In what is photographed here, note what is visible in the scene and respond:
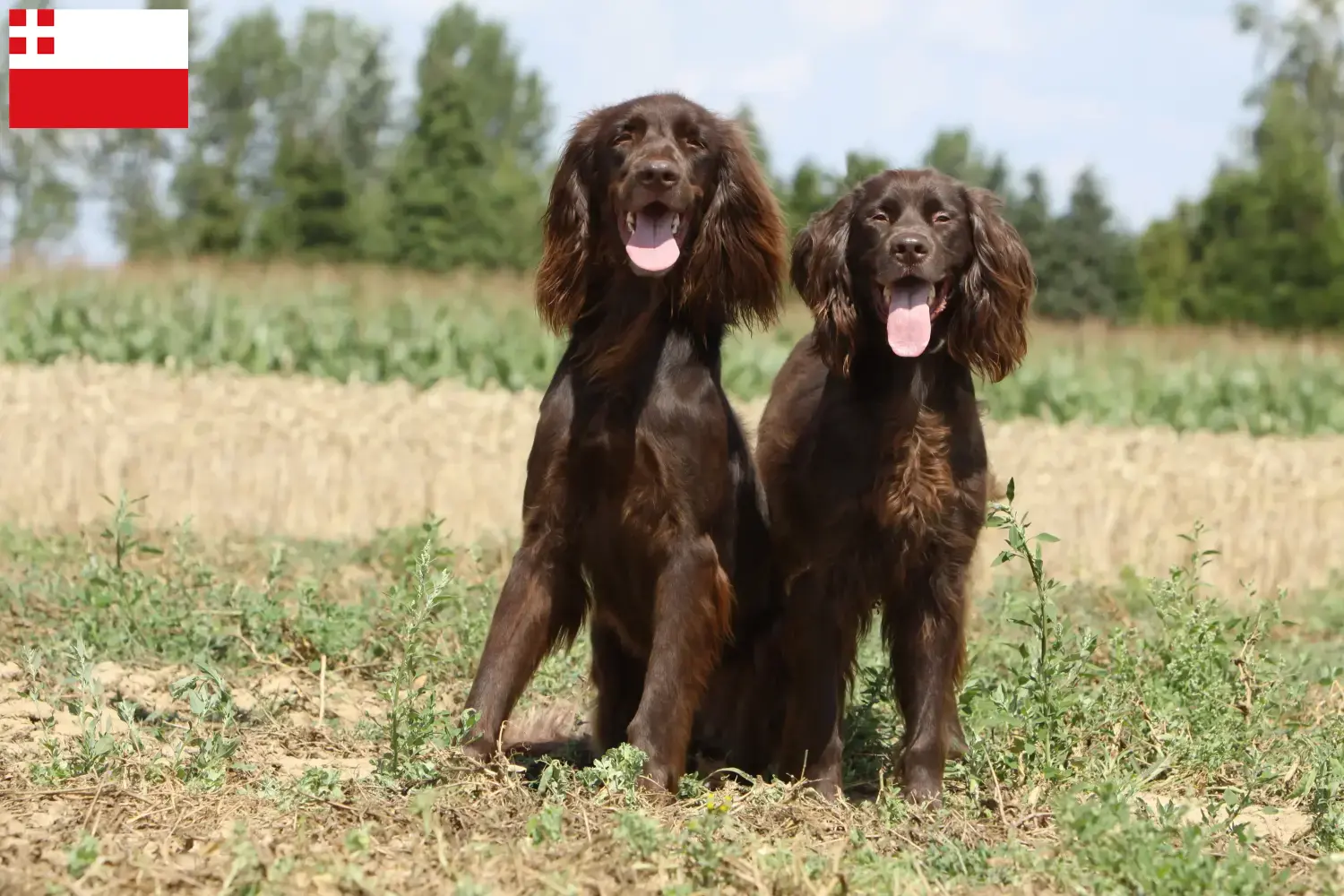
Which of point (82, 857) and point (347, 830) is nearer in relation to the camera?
point (82, 857)

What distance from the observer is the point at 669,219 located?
4.09 meters

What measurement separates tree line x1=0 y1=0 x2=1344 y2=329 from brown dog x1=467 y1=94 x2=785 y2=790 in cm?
1719

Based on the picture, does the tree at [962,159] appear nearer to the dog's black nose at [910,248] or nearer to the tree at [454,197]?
the tree at [454,197]

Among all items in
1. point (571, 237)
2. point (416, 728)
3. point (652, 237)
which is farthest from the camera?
point (571, 237)

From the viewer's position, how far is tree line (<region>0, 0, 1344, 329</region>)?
34.3 meters

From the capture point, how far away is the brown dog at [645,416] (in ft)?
13.2

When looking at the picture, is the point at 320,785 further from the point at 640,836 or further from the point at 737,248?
the point at 737,248

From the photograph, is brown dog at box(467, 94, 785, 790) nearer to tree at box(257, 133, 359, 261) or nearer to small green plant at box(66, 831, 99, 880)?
small green plant at box(66, 831, 99, 880)

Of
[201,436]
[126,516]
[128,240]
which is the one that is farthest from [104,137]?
[126,516]

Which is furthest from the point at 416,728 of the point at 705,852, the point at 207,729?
the point at 207,729

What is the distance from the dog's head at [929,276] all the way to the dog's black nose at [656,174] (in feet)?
2.15

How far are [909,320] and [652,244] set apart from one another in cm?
73

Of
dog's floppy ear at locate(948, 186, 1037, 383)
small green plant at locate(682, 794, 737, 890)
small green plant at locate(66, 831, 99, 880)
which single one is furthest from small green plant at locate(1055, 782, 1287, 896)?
small green plant at locate(66, 831, 99, 880)

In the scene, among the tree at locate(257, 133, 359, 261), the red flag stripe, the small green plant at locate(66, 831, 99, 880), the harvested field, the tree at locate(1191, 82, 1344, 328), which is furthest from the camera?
the tree at locate(257, 133, 359, 261)
